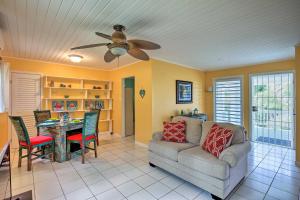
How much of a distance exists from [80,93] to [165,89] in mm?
3037

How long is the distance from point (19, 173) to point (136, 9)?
345cm

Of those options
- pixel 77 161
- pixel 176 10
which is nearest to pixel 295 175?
pixel 176 10

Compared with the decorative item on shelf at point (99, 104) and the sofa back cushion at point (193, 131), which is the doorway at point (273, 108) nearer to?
the sofa back cushion at point (193, 131)

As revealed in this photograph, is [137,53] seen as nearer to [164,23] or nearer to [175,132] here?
[164,23]

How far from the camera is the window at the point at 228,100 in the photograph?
204 inches

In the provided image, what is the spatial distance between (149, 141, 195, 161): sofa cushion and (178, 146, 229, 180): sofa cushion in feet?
0.37

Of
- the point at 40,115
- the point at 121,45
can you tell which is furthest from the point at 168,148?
the point at 40,115

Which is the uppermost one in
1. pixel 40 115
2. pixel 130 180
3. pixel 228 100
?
pixel 228 100

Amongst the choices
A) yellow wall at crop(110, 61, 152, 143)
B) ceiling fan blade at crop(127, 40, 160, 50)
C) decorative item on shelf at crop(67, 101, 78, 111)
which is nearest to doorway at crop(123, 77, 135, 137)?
yellow wall at crop(110, 61, 152, 143)

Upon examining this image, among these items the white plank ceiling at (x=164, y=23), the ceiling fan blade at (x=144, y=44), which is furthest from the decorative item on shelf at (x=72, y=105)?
the ceiling fan blade at (x=144, y=44)

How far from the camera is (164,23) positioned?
7.38 ft

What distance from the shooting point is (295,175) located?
265cm

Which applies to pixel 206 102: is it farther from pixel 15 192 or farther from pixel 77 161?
pixel 15 192

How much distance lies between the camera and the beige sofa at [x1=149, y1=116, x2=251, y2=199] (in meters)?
1.99
